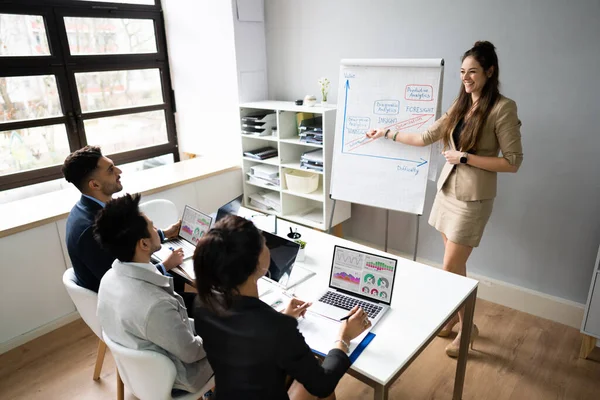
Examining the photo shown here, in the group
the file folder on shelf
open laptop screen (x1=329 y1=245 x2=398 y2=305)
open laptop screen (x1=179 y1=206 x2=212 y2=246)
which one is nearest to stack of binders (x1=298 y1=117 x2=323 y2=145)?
the file folder on shelf

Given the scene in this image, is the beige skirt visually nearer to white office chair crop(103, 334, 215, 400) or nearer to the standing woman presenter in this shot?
the standing woman presenter

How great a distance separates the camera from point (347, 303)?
5.77 feet

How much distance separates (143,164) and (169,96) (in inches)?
28.3

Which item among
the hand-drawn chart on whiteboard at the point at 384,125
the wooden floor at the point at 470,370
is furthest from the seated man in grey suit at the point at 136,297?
the hand-drawn chart on whiteboard at the point at 384,125

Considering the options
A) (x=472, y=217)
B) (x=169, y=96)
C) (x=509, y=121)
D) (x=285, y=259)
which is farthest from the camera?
(x=169, y=96)

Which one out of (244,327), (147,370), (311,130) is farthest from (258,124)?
(244,327)

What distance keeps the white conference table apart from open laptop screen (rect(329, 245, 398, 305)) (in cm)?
9

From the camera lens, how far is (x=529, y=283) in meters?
2.90

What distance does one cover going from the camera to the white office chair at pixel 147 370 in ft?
4.82

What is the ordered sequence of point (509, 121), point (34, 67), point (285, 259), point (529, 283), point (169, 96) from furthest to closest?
point (169, 96)
point (34, 67)
point (529, 283)
point (509, 121)
point (285, 259)

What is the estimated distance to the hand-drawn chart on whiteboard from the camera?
2.61 m

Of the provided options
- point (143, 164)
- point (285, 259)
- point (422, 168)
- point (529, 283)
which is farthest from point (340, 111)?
point (143, 164)

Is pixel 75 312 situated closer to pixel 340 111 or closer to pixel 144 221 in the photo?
pixel 144 221

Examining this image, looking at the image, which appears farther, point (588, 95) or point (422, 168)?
point (422, 168)
